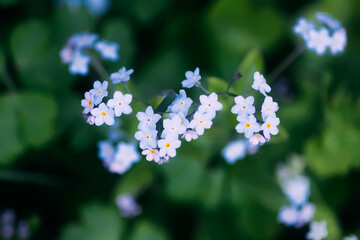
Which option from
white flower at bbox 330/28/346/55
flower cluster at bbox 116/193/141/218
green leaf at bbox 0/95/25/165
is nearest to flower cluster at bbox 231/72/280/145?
white flower at bbox 330/28/346/55

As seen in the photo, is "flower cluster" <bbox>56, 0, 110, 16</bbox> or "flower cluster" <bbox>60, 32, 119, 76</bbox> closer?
"flower cluster" <bbox>60, 32, 119, 76</bbox>

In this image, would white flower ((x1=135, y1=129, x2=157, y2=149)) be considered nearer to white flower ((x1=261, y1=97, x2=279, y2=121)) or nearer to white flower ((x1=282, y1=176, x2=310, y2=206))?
white flower ((x1=261, y1=97, x2=279, y2=121))

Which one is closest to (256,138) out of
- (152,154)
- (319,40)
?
(152,154)

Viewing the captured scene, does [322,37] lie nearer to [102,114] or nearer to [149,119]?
[149,119]

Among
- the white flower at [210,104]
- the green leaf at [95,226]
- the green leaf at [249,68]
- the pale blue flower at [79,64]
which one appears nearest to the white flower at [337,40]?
the green leaf at [249,68]

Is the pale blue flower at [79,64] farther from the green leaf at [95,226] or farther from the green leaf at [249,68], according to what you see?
the green leaf at [95,226]

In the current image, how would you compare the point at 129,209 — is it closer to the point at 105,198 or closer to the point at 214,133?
the point at 105,198

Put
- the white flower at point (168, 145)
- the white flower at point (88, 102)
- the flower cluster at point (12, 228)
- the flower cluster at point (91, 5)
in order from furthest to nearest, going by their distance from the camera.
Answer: the flower cluster at point (91, 5), the flower cluster at point (12, 228), the white flower at point (88, 102), the white flower at point (168, 145)

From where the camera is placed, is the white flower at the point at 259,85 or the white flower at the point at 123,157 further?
the white flower at the point at 123,157
